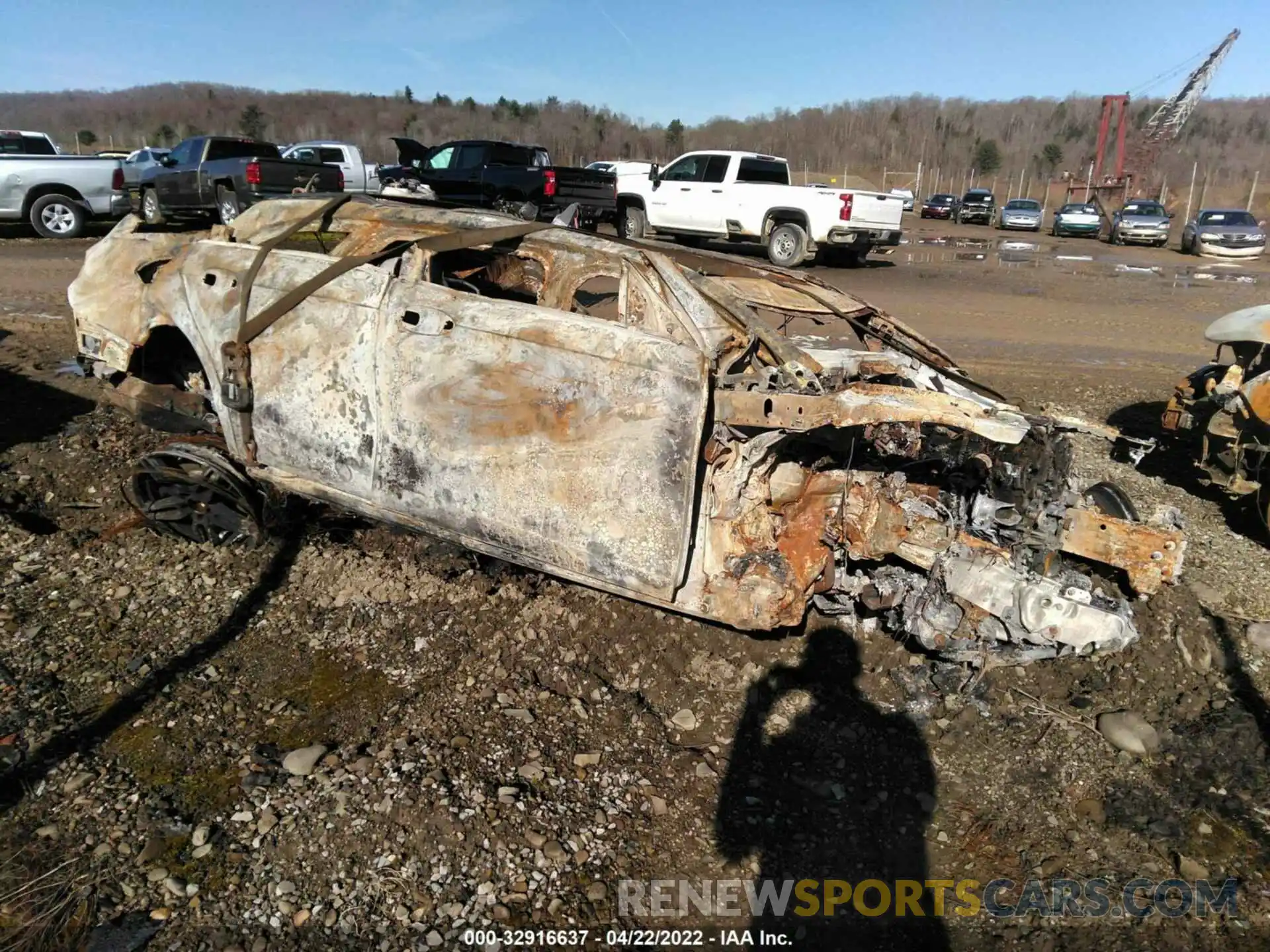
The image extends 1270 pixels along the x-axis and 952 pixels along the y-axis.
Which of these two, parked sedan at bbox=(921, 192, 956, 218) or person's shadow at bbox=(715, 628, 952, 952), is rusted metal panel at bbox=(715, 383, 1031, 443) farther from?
parked sedan at bbox=(921, 192, 956, 218)

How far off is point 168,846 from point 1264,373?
642 cm

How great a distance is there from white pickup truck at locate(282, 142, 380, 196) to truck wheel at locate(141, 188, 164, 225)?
3.67m

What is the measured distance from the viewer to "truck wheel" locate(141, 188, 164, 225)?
14570 mm

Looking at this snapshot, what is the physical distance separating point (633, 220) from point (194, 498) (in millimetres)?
13547

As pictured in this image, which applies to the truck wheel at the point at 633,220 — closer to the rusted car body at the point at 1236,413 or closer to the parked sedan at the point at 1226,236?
the rusted car body at the point at 1236,413

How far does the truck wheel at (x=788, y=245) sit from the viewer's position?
47.2 feet

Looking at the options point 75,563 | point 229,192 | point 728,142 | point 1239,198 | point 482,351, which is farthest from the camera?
point 728,142

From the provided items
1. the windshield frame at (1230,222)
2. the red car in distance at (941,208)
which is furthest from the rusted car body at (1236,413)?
the red car in distance at (941,208)

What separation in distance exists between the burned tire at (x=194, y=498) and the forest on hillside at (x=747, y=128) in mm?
51369

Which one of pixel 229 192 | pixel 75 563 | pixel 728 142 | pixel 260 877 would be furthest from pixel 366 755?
pixel 728 142

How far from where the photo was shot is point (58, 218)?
14.0m

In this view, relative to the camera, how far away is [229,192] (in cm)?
1361

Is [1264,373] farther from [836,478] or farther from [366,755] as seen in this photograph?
[366,755]

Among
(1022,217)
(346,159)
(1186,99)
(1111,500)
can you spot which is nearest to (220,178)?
(346,159)
